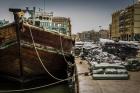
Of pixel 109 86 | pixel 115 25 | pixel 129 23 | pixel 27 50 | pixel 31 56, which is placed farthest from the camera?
pixel 115 25

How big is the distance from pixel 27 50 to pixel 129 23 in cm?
5375

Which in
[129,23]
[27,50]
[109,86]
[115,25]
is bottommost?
[109,86]

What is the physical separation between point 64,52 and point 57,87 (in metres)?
2.04

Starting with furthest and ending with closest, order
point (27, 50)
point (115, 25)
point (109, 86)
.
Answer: point (115, 25) < point (27, 50) < point (109, 86)

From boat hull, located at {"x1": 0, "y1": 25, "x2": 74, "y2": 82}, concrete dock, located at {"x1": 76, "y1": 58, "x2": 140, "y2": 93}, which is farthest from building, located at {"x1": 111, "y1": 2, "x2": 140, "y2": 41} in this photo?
concrete dock, located at {"x1": 76, "y1": 58, "x2": 140, "y2": 93}

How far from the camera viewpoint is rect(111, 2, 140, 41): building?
60.4 m

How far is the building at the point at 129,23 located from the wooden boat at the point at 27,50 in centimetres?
4622

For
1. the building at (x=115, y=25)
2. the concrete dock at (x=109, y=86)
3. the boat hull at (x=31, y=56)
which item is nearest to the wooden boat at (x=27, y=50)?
the boat hull at (x=31, y=56)

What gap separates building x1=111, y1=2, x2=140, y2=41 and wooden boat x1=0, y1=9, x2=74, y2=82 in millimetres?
46218

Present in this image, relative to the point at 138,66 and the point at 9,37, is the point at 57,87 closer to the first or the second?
the point at 9,37

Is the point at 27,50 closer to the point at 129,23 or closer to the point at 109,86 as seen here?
the point at 109,86

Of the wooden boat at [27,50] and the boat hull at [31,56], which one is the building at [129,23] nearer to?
the boat hull at [31,56]

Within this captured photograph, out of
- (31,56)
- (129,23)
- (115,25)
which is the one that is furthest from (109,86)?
(115,25)

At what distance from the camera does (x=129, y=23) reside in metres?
63.2
